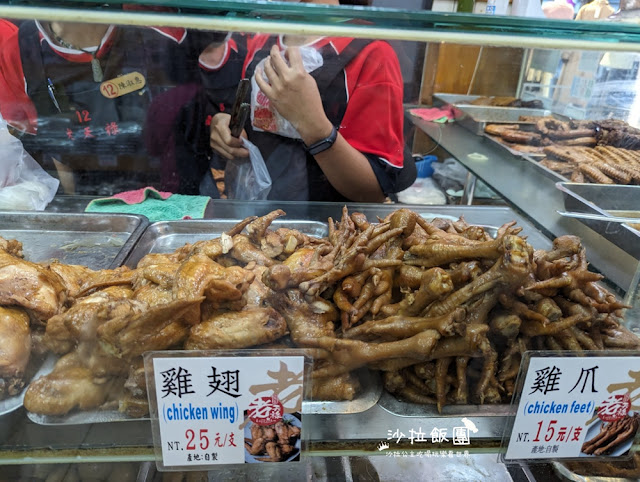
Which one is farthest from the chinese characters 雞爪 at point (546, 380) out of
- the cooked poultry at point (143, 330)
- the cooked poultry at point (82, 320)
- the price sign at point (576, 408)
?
the cooked poultry at point (82, 320)

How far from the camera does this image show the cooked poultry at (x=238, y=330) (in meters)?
1.12

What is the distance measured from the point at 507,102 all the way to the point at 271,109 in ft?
10.3

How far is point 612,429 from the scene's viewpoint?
3.92 feet

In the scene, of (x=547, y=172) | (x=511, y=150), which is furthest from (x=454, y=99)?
(x=547, y=172)

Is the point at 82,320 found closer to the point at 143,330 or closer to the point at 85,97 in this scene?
the point at 143,330

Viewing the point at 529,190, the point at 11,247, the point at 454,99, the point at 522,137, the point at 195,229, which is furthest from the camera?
the point at 522,137

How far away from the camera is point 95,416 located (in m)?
1.15

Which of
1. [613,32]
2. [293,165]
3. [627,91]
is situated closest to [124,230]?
[293,165]

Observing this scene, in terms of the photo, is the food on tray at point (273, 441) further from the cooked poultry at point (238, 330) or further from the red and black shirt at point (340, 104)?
the red and black shirt at point (340, 104)

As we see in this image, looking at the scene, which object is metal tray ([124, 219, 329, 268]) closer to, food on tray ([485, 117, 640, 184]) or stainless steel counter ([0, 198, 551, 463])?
stainless steel counter ([0, 198, 551, 463])

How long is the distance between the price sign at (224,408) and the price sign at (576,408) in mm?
547

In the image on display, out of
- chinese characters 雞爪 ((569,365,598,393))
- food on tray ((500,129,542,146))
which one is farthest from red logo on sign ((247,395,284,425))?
food on tray ((500,129,542,146))

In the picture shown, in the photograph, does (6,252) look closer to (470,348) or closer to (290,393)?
(290,393)

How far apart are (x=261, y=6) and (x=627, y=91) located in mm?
3328
